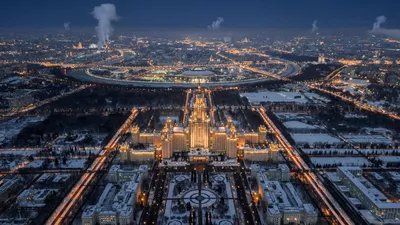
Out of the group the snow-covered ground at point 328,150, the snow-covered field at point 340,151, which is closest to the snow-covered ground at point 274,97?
the snow-covered ground at point 328,150

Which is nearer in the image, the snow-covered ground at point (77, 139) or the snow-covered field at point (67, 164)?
the snow-covered field at point (67, 164)

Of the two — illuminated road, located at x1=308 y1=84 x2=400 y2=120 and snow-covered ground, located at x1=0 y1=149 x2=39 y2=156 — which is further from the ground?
illuminated road, located at x1=308 y1=84 x2=400 y2=120

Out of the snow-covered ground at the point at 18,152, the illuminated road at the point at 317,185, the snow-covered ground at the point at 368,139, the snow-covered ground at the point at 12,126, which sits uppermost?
the snow-covered ground at the point at 12,126

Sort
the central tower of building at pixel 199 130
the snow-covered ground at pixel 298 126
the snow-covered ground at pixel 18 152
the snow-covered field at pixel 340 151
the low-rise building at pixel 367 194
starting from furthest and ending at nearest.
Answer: the snow-covered ground at pixel 298 126 → the central tower of building at pixel 199 130 → the snow-covered field at pixel 340 151 → the snow-covered ground at pixel 18 152 → the low-rise building at pixel 367 194

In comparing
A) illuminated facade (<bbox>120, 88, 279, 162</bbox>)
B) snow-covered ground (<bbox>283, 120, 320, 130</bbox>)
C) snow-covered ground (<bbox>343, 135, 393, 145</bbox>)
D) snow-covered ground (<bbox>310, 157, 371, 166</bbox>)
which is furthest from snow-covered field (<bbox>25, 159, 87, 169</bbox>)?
snow-covered ground (<bbox>343, 135, 393, 145</bbox>)

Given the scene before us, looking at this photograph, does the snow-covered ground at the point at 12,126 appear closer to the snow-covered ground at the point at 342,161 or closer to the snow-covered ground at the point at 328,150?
the snow-covered ground at the point at 328,150

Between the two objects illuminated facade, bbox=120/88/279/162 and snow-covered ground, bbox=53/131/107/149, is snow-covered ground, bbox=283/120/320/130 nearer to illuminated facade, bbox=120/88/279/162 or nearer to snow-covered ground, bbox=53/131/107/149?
illuminated facade, bbox=120/88/279/162

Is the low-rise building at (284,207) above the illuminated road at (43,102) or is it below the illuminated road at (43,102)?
below

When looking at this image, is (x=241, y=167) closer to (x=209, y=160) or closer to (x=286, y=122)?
(x=209, y=160)
